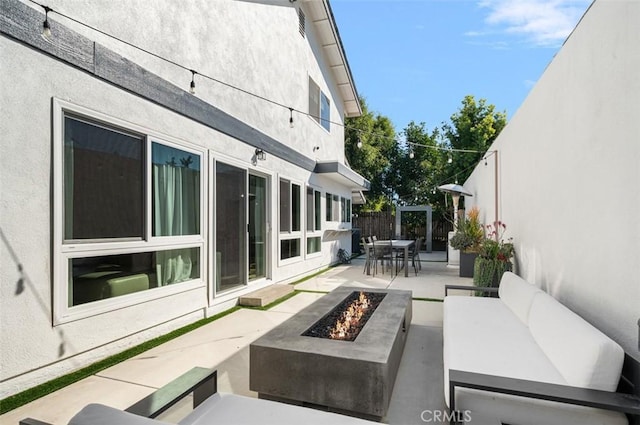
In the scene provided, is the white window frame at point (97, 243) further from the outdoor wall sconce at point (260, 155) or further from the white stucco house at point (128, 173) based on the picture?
the outdoor wall sconce at point (260, 155)

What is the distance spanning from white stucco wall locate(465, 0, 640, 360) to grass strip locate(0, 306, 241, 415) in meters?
4.17

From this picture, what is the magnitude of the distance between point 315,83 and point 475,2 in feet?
17.5

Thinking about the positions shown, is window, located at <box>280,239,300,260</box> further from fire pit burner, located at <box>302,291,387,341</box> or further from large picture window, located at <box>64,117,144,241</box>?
large picture window, located at <box>64,117,144,241</box>

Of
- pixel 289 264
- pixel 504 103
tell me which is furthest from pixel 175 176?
pixel 504 103

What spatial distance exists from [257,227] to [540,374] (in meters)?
5.02

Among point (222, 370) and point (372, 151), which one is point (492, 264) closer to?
point (222, 370)

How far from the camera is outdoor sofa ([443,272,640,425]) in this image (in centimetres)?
168

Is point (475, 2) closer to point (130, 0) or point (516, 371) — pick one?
point (130, 0)

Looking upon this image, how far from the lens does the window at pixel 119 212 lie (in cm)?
302

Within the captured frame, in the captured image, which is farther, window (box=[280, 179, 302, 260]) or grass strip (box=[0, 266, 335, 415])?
window (box=[280, 179, 302, 260])

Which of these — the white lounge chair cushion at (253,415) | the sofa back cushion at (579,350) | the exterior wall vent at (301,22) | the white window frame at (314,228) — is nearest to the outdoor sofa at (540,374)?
the sofa back cushion at (579,350)

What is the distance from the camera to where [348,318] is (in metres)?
3.38

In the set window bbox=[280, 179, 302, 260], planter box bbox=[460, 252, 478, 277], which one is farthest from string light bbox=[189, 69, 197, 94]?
planter box bbox=[460, 252, 478, 277]

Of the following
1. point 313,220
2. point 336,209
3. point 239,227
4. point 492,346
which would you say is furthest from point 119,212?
point 336,209
